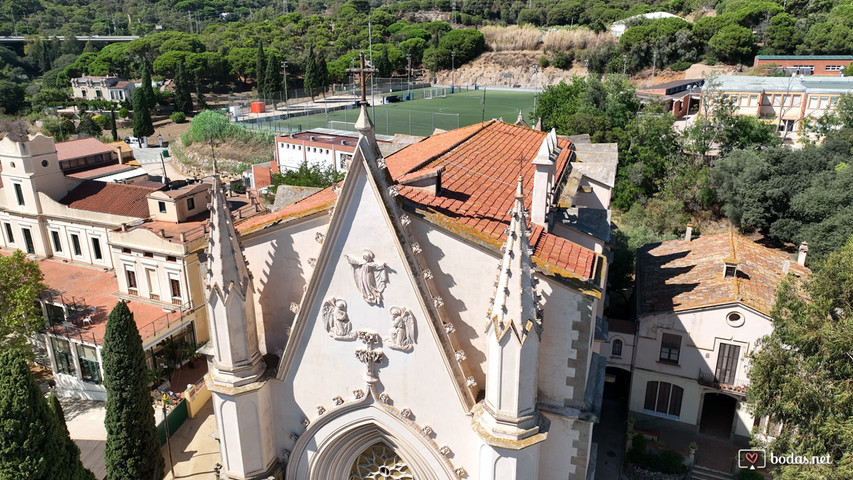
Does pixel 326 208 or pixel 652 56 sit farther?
pixel 652 56

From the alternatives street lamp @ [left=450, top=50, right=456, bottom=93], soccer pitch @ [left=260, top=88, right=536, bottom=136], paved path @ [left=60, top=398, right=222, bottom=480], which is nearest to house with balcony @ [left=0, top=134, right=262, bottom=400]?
paved path @ [left=60, top=398, right=222, bottom=480]

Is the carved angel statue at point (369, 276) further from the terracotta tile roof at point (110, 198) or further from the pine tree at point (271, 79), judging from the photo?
the pine tree at point (271, 79)

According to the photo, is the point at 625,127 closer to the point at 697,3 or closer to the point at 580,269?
the point at 580,269

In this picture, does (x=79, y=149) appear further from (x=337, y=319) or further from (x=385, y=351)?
(x=385, y=351)

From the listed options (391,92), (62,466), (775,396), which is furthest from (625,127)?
(391,92)

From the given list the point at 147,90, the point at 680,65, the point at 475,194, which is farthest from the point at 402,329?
the point at 680,65

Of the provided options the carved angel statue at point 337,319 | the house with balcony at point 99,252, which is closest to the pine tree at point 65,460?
the carved angel statue at point 337,319
